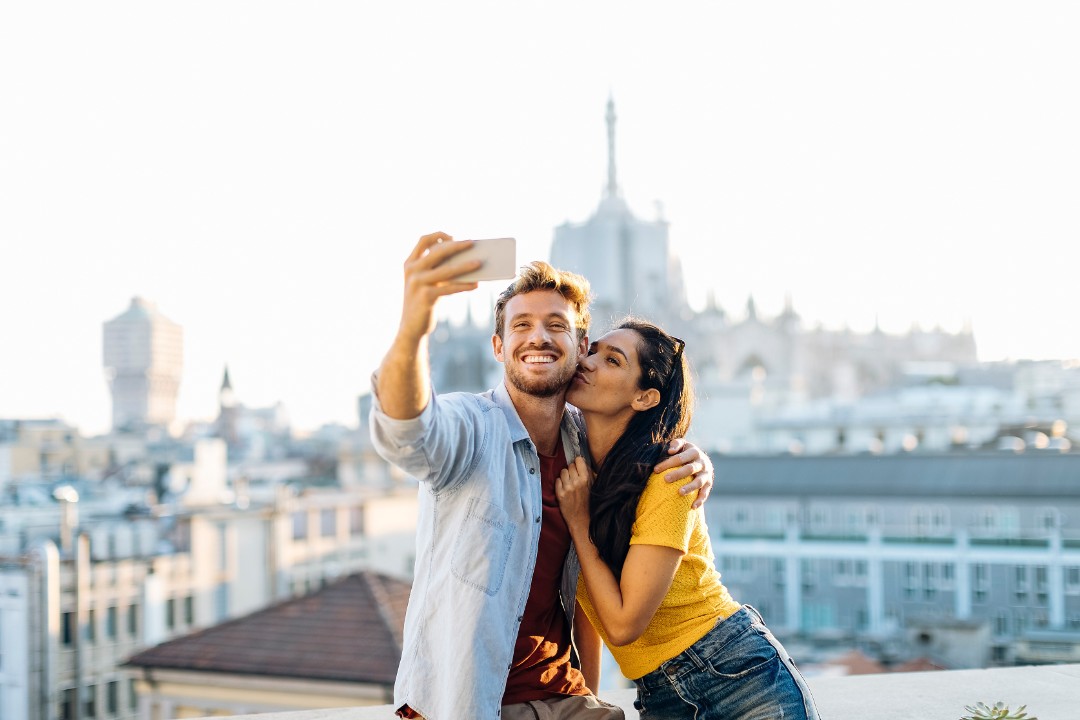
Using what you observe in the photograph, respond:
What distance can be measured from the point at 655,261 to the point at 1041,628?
31.9 meters

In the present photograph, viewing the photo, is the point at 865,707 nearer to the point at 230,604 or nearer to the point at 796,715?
the point at 796,715

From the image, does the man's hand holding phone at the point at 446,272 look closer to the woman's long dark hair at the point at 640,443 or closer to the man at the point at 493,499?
the man at the point at 493,499

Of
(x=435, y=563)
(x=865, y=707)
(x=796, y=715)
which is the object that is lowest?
(x=865, y=707)

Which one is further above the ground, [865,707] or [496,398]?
[496,398]

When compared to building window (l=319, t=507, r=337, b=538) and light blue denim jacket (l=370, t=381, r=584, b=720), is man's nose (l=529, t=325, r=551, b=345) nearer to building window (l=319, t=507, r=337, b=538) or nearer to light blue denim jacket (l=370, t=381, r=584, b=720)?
light blue denim jacket (l=370, t=381, r=584, b=720)

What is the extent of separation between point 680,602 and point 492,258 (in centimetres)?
68

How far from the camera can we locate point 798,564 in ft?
69.6

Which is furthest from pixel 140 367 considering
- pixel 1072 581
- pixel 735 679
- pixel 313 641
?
pixel 735 679

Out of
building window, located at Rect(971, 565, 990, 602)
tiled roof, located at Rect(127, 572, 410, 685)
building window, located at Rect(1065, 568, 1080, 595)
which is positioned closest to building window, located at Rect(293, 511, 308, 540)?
tiled roof, located at Rect(127, 572, 410, 685)

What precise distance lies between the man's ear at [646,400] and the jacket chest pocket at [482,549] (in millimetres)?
314

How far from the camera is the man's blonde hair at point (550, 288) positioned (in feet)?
5.62

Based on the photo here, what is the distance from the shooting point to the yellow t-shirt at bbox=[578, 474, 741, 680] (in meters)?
1.74

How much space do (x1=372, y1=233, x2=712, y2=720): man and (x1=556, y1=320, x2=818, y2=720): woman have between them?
0.05m

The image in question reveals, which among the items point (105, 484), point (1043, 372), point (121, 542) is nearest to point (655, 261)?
point (1043, 372)
